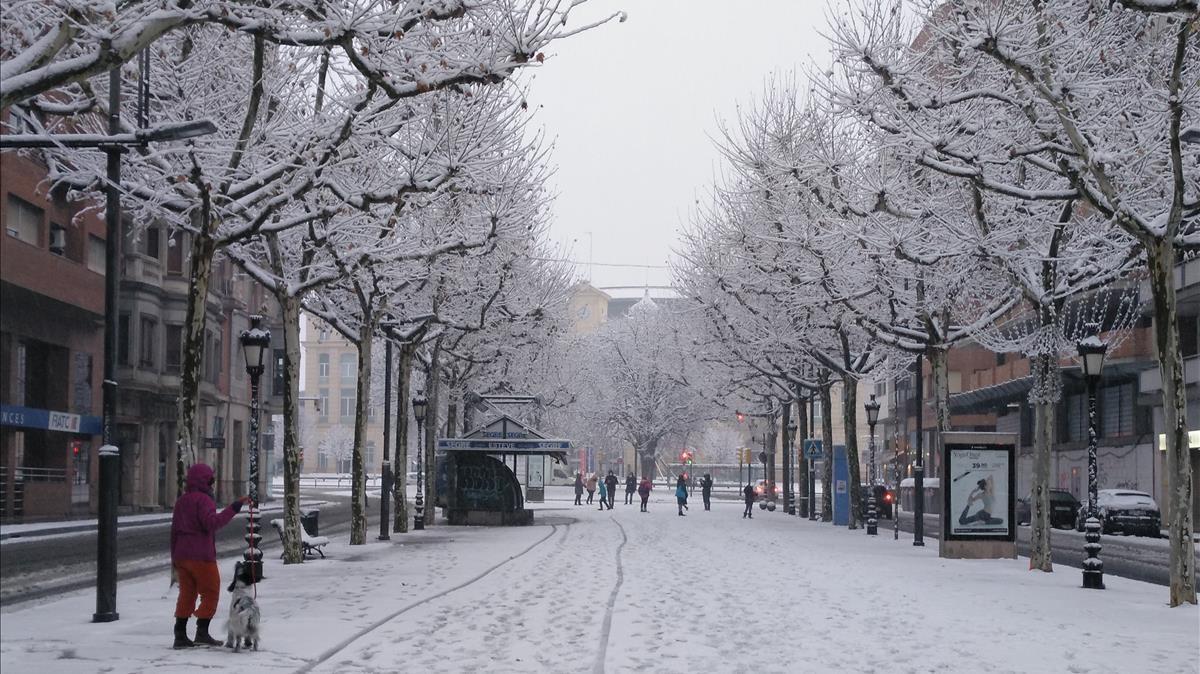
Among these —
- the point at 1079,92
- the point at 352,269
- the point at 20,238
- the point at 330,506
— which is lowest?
the point at 330,506

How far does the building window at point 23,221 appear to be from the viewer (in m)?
7.53

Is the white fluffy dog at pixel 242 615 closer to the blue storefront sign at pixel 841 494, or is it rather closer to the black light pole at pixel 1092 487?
the black light pole at pixel 1092 487

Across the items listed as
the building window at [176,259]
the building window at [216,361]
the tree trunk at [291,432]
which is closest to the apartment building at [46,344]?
the tree trunk at [291,432]

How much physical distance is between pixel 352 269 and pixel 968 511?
469 inches

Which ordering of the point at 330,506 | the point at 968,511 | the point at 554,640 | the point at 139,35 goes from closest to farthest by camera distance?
the point at 139,35 → the point at 554,640 → the point at 968,511 → the point at 330,506

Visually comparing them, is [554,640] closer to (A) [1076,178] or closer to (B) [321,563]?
(A) [1076,178]

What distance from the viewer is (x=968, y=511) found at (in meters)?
25.7

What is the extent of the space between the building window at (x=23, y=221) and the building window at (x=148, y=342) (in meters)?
43.2

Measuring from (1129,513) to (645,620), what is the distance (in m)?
32.3

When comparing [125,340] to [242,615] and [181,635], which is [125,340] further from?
[242,615]

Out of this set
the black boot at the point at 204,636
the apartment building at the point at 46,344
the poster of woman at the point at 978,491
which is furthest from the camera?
the poster of woman at the point at 978,491

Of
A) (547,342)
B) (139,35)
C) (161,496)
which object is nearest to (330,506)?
(161,496)

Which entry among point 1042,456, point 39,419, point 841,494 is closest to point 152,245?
point 841,494

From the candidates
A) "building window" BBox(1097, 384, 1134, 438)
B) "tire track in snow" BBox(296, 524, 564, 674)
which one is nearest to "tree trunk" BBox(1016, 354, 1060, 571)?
"tire track in snow" BBox(296, 524, 564, 674)
